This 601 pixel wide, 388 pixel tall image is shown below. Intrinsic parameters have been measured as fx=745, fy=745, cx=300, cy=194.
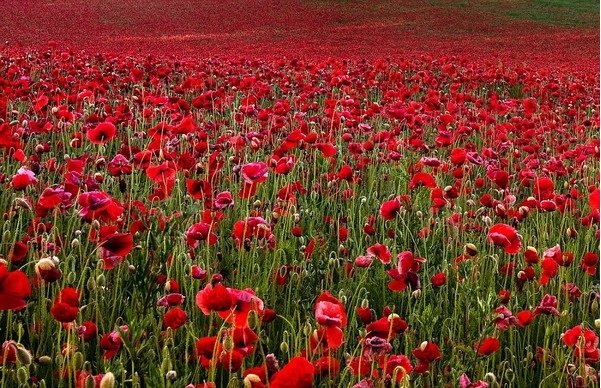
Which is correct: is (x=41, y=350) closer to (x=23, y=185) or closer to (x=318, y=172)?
(x=23, y=185)

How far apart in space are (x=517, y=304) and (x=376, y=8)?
27.1 meters

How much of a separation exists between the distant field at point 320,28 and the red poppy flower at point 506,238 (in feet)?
43.5

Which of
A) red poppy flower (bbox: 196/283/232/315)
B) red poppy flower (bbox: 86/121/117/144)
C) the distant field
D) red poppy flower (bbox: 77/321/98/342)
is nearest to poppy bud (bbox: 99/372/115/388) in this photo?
red poppy flower (bbox: 196/283/232/315)

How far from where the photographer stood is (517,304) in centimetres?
231

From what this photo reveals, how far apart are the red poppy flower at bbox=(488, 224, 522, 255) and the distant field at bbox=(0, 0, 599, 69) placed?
1326 cm

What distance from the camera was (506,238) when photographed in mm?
2199

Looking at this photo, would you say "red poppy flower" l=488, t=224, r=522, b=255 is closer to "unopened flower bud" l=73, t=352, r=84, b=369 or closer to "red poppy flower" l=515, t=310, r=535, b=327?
"red poppy flower" l=515, t=310, r=535, b=327

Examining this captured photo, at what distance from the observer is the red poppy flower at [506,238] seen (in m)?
2.19

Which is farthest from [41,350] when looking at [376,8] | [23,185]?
[376,8]

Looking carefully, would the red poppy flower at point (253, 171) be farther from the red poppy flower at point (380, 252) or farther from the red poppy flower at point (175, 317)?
the red poppy flower at point (175, 317)

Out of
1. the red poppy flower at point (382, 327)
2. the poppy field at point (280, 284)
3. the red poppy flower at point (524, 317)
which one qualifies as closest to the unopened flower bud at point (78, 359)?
the poppy field at point (280, 284)

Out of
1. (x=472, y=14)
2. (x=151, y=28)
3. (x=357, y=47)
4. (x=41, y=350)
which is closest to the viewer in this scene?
(x=41, y=350)

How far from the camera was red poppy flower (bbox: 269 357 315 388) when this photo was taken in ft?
3.85

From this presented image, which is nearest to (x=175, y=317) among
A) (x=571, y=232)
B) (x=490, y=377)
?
(x=490, y=377)
